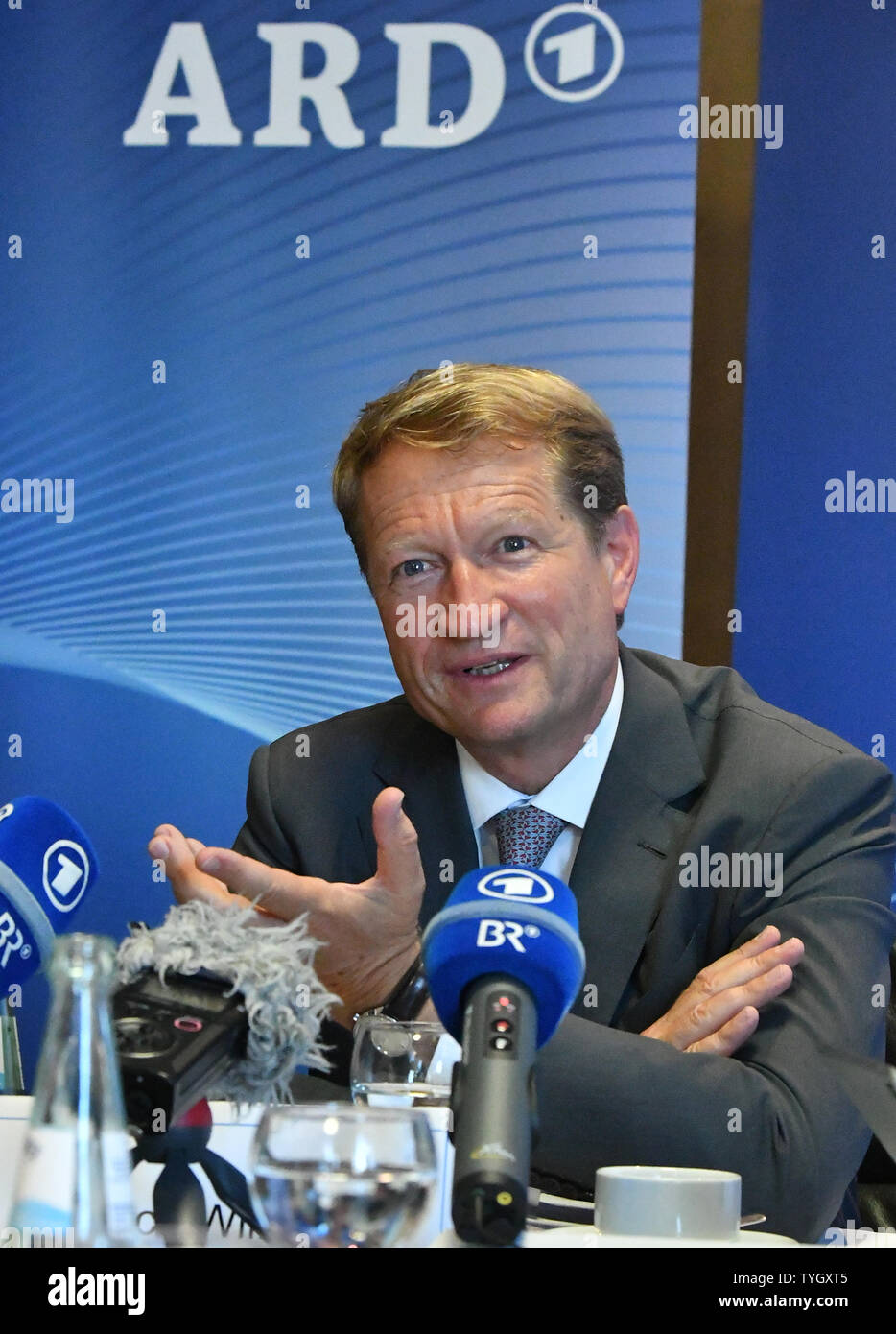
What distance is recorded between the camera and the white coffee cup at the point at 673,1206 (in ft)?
2.93

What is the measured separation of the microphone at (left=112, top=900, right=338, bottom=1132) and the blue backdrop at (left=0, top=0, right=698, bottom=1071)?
214 centimetres

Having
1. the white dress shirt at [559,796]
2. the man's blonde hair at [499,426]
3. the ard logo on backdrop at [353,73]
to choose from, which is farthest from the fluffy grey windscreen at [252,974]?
the ard logo on backdrop at [353,73]

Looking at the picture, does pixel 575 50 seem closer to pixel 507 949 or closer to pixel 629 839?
pixel 629 839

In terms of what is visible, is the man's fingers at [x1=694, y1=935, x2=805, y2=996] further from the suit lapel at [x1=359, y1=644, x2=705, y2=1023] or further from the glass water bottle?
the glass water bottle

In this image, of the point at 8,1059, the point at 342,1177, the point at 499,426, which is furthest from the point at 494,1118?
the point at 499,426

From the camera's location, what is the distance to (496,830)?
223cm

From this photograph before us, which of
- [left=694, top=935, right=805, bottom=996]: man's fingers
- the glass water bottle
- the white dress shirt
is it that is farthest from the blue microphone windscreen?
the white dress shirt

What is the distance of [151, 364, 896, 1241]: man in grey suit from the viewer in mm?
1787

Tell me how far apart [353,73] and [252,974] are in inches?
104

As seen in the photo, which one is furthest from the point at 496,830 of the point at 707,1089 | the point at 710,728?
the point at 707,1089

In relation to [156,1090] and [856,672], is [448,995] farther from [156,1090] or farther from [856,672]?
[856,672]

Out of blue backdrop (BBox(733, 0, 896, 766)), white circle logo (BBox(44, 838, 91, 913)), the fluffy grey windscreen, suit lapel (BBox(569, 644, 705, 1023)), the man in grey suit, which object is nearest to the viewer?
the fluffy grey windscreen

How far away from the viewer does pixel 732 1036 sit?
5.53 ft

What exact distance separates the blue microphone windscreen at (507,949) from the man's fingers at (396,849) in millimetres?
672
